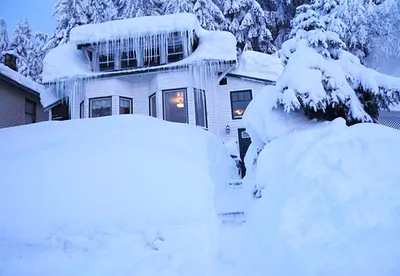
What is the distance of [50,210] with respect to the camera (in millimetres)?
4328

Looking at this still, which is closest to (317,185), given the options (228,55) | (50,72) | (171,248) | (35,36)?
(171,248)

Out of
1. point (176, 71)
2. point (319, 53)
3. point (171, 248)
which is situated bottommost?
point (171, 248)

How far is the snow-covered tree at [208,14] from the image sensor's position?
61.0 feet

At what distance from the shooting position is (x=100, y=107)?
1209 centimetres

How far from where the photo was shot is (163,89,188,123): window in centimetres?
1162

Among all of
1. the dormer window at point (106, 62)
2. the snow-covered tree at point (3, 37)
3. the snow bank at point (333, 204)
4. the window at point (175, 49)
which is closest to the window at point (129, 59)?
the dormer window at point (106, 62)

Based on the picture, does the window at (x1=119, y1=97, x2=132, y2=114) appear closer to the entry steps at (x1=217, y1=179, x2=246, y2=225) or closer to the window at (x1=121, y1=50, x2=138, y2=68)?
the window at (x1=121, y1=50, x2=138, y2=68)

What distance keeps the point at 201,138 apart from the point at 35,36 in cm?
2630

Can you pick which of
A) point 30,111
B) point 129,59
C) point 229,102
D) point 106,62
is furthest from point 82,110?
point 229,102

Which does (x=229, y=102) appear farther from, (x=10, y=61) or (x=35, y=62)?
(x=35, y=62)

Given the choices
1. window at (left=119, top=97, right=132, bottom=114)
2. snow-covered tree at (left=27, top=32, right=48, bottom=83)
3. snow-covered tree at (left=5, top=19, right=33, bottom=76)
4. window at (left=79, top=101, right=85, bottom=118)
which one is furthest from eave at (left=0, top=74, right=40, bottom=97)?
snow-covered tree at (left=5, top=19, right=33, bottom=76)

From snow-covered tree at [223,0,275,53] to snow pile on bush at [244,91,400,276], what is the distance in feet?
49.9

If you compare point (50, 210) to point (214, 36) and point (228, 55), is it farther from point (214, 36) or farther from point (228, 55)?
point (214, 36)

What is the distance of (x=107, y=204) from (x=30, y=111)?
13511 mm
